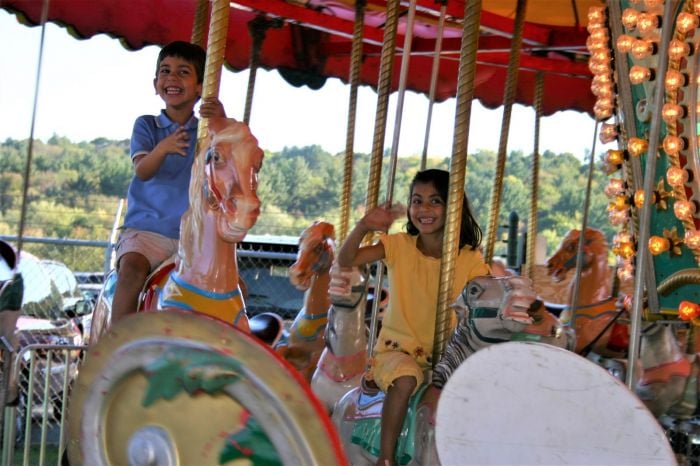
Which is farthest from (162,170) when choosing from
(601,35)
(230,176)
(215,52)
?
(601,35)

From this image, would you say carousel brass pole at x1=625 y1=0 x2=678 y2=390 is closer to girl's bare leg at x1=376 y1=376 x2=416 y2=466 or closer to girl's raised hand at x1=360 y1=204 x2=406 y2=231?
girl's bare leg at x1=376 y1=376 x2=416 y2=466

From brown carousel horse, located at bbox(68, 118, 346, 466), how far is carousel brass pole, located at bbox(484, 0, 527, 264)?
2.68 metres

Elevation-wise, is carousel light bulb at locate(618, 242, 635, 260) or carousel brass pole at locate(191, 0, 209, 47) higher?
carousel brass pole at locate(191, 0, 209, 47)

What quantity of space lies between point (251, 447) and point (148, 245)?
1523 millimetres

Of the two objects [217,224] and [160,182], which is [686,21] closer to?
[217,224]

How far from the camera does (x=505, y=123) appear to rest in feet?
14.5

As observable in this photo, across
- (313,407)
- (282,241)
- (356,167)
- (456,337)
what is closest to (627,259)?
(456,337)

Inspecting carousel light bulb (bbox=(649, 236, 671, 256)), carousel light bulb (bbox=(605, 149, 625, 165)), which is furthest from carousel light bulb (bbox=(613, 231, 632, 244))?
carousel light bulb (bbox=(649, 236, 671, 256))

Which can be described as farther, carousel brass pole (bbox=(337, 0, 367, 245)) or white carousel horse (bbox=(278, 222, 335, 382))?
white carousel horse (bbox=(278, 222, 335, 382))

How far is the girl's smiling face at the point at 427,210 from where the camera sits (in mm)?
3371

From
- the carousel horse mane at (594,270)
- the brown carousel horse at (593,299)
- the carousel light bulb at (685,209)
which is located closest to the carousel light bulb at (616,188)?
the carousel light bulb at (685,209)

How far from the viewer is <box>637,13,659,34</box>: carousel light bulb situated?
301cm

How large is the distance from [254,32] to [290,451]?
3833 millimetres

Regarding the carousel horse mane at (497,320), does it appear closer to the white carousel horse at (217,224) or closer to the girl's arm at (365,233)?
the girl's arm at (365,233)
